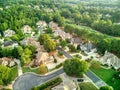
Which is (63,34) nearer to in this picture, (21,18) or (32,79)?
(21,18)

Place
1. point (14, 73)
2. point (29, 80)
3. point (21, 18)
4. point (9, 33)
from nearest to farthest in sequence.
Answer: point (29, 80) → point (14, 73) → point (9, 33) → point (21, 18)

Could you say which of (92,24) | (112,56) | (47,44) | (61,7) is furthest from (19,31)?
(61,7)

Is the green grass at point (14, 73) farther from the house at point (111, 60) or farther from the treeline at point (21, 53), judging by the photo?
the house at point (111, 60)

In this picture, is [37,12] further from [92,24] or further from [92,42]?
[92,42]

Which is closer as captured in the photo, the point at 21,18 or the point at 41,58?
the point at 41,58

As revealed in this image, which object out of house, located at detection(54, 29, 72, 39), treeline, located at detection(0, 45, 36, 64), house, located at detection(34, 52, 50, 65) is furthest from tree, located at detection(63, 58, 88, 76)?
house, located at detection(54, 29, 72, 39)

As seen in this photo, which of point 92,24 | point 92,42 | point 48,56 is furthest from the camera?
point 92,24

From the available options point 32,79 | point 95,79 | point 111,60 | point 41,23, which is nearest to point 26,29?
point 41,23
